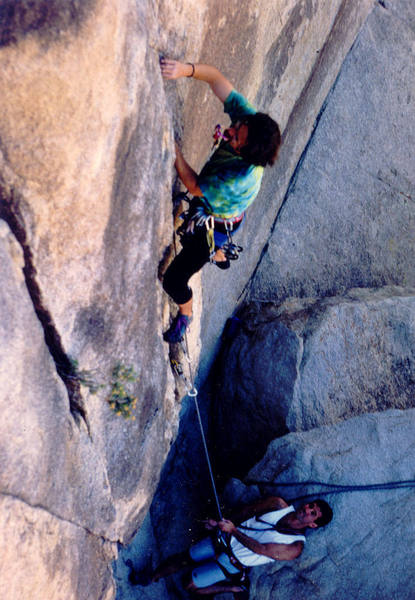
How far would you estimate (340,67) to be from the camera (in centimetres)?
529

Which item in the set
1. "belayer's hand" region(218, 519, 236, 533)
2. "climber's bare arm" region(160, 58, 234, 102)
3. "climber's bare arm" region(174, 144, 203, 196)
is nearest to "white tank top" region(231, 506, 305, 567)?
"belayer's hand" region(218, 519, 236, 533)

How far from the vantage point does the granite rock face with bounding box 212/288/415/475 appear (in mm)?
4215

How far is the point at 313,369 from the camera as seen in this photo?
166 inches

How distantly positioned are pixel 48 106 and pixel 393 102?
5.00 meters

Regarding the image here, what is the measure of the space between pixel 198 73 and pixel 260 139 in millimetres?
535

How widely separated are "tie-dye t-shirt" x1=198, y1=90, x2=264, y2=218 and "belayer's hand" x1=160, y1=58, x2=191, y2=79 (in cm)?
29

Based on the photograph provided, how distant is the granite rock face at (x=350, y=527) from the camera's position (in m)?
3.73

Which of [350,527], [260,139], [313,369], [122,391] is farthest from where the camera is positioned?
[313,369]

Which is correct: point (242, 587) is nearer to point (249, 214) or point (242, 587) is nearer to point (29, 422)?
point (29, 422)

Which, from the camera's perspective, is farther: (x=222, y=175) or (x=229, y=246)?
(x=229, y=246)

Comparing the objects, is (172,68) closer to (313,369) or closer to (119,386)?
(119,386)

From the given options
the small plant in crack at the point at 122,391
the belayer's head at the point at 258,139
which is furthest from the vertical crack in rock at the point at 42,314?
the belayer's head at the point at 258,139

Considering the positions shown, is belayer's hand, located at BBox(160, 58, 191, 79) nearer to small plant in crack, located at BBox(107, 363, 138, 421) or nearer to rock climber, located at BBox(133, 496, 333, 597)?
small plant in crack, located at BBox(107, 363, 138, 421)

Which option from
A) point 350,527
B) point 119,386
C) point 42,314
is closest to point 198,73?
point 42,314
